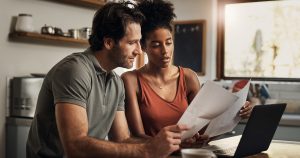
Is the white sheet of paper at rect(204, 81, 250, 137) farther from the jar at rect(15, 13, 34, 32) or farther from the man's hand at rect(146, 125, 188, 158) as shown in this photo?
the jar at rect(15, 13, 34, 32)

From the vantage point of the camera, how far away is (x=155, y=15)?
71.2 inches

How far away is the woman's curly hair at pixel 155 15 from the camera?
1777mm

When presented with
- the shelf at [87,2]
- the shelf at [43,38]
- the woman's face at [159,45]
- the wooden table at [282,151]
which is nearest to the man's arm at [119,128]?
the woman's face at [159,45]

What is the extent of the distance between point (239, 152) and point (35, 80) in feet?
5.54

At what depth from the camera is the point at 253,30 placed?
12.6 ft

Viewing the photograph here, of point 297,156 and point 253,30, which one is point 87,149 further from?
point 253,30

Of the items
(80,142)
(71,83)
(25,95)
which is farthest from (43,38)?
(80,142)

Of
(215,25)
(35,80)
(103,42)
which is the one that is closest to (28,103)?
(35,80)

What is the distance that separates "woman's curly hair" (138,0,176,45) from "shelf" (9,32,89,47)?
3.67ft

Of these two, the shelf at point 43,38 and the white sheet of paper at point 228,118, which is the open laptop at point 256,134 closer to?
the white sheet of paper at point 228,118

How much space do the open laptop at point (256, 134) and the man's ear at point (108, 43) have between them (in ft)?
1.68

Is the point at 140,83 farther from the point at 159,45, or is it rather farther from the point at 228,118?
the point at 228,118

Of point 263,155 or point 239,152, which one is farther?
point 263,155

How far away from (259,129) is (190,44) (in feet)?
9.14
